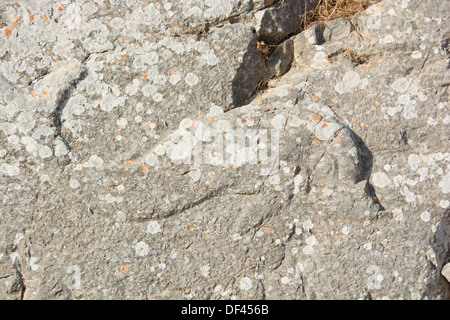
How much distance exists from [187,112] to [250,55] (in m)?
0.62

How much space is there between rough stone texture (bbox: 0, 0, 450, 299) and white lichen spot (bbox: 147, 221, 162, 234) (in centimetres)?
2

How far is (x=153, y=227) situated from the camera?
2.87 m

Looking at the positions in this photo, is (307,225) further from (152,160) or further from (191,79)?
(191,79)

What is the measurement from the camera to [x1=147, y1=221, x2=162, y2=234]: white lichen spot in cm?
286

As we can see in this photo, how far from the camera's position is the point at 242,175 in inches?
114

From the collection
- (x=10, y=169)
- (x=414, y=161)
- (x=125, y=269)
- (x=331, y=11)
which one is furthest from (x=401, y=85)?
(x=10, y=169)

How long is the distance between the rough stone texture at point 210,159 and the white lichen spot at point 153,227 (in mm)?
19

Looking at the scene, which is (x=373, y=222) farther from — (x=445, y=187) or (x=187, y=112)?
(x=187, y=112)

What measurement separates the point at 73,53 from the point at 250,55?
1241 millimetres
